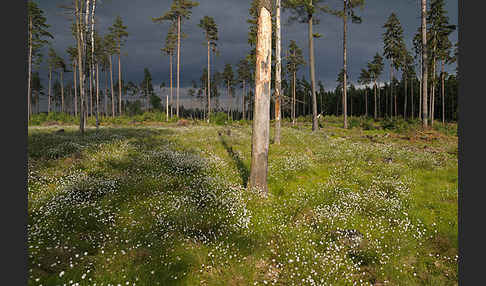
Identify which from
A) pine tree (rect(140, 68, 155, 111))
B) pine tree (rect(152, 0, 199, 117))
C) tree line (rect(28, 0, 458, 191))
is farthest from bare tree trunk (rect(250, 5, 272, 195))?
pine tree (rect(140, 68, 155, 111))

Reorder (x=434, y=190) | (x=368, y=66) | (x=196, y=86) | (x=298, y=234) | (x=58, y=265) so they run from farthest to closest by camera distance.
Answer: (x=196, y=86), (x=368, y=66), (x=434, y=190), (x=298, y=234), (x=58, y=265)

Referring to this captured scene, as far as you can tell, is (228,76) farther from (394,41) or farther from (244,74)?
(394,41)

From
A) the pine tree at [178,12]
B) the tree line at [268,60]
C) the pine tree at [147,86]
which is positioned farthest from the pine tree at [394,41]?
the pine tree at [147,86]

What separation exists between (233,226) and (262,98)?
3950mm

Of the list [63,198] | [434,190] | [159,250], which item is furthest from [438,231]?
[63,198]

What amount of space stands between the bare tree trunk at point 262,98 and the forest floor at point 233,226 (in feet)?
2.62

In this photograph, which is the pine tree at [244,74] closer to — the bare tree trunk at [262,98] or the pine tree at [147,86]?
the pine tree at [147,86]

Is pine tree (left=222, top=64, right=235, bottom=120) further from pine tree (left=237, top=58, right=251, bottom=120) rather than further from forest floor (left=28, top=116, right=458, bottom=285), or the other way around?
forest floor (left=28, top=116, right=458, bottom=285)

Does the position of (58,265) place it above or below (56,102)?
below

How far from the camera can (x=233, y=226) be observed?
5398mm

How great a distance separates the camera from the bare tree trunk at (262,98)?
22.3 feet

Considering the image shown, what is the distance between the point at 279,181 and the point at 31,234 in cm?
691

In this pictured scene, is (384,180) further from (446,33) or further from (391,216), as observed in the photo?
(446,33)

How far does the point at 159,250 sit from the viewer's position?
4492mm
